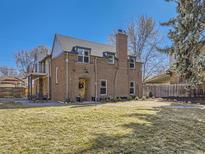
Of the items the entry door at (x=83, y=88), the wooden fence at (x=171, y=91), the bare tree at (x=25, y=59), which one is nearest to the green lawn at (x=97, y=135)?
the entry door at (x=83, y=88)

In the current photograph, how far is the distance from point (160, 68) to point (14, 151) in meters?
34.7

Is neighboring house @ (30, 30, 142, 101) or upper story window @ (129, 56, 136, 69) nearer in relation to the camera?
neighboring house @ (30, 30, 142, 101)

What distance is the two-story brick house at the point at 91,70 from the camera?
19703 mm

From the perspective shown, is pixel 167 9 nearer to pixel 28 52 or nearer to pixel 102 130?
pixel 102 130

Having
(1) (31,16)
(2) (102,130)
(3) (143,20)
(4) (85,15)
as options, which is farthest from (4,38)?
(2) (102,130)

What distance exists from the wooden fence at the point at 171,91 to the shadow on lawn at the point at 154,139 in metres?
15.8

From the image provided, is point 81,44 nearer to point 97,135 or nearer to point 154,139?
point 97,135

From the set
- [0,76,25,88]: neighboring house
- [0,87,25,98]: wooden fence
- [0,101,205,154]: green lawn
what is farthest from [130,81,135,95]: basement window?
[0,76,25,88]: neighboring house

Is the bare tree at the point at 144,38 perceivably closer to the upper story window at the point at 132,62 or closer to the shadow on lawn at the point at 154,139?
the upper story window at the point at 132,62

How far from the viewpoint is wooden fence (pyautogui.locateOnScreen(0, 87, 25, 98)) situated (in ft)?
105

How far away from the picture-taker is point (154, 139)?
680 centimetres

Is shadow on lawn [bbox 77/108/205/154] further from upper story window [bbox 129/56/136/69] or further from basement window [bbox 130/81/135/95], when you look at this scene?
upper story window [bbox 129/56/136/69]

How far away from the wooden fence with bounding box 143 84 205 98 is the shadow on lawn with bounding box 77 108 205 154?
15.8 metres

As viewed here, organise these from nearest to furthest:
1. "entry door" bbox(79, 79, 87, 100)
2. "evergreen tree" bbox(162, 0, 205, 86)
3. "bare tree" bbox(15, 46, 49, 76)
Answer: "evergreen tree" bbox(162, 0, 205, 86) → "entry door" bbox(79, 79, 87, 100) → "bare tree" bbox(15, 46, 49, 76)
